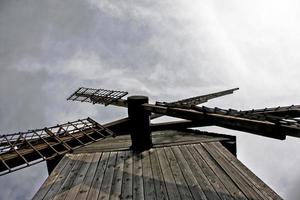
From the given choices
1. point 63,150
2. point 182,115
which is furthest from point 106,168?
point 182,115

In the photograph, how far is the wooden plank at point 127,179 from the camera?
454 centimetres

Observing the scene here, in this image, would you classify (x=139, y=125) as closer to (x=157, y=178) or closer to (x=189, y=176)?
(x=157, y=178)

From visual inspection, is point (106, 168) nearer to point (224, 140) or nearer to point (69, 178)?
point (69, 178)

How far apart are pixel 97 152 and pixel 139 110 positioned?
178cm

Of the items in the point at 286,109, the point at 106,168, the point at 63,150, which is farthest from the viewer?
the point at 286,109

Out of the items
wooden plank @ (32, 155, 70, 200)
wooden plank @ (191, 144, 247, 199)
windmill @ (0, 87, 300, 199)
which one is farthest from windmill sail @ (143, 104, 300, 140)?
wooden plank @ (32, 155, 70, 200)

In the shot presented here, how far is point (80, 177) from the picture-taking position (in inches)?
219

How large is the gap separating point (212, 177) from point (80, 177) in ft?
9.58

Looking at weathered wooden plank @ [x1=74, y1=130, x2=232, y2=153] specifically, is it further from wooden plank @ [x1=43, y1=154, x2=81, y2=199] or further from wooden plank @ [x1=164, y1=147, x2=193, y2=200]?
wooden plank @ [x1=164, y1=147, x2=193, y2=200]

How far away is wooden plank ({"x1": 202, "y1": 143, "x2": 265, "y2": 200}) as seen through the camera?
14.0 ft

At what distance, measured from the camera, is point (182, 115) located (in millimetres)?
5449

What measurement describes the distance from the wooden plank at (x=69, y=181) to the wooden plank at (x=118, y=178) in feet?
3.03

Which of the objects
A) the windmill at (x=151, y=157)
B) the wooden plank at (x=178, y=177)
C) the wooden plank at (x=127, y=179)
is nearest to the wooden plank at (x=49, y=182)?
the windmill at (x=151, y=157)

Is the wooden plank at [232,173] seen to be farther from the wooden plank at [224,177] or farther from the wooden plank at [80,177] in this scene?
the wooden plank at [80,177]
